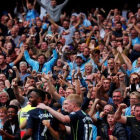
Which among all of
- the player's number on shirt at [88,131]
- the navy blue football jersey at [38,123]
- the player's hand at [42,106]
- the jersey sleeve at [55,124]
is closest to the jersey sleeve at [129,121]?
the player's number on shirt at [88,131]

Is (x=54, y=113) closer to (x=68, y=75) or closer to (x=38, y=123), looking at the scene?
(x=38, y=123)

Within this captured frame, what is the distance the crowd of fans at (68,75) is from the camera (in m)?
8.32

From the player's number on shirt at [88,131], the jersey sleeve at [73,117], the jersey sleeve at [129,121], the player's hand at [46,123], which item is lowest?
the player's number on shirt at [88,131]

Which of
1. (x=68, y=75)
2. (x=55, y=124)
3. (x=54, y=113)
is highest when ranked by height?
(x=68, y=75)

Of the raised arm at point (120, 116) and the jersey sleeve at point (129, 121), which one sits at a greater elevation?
the raised arm at point (120, 116)

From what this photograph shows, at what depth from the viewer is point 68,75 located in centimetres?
1393

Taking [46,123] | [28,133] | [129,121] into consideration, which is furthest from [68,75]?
[46,123]

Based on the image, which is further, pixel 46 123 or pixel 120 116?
pixel 120 116

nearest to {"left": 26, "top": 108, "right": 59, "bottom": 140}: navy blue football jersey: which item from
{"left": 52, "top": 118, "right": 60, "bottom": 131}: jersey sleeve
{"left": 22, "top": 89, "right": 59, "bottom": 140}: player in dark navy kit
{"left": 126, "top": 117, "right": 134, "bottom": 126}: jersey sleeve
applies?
{"left": 22, "top": 89, "right": 59, "bottom": 140}: player in dark navy kit

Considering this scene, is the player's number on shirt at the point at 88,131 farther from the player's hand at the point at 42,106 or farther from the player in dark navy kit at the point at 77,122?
the player's hand at the point at 42,106

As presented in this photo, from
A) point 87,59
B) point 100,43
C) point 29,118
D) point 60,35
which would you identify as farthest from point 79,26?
point 29,118

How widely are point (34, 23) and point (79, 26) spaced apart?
1776mm

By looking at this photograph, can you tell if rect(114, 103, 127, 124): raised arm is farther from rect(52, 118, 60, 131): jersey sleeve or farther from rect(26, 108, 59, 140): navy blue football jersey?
rect(26, 108, 59, 140): navy blue football jersey

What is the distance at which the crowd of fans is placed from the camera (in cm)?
832
